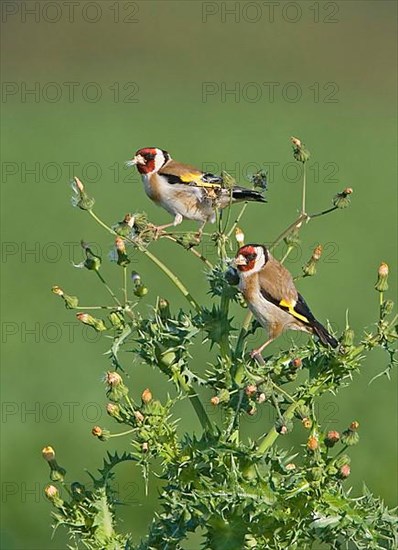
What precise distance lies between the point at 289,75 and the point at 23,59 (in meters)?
6.30

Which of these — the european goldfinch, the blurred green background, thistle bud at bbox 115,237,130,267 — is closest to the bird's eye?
the european goldfinch

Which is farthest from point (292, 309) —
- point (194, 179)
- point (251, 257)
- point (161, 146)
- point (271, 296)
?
point (161, 146)

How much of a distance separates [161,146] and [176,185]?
487 inches

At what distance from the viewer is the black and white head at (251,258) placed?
142 inches

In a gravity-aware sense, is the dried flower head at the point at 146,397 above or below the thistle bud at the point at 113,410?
above

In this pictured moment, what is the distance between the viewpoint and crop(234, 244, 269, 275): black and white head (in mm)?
3596

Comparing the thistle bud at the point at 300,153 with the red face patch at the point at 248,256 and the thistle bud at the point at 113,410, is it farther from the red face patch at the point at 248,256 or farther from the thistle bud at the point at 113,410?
the thistle bud at the point at 113,410

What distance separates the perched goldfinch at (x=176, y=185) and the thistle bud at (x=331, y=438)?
1.63 metres

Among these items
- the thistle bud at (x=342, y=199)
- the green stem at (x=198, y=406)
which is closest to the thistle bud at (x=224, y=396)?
the green stem at (x=198, y=406)

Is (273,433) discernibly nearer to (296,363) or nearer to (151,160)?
(296,363)

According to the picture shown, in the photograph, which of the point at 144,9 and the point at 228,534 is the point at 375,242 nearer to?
the point at 228,534

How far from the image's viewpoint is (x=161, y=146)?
57.8ft

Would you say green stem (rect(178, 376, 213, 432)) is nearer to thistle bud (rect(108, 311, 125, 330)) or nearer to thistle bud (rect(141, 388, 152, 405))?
thistle bud (rect(141, 388, 152, 405))

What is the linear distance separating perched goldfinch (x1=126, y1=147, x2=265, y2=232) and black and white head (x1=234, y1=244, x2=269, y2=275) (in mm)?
1087
